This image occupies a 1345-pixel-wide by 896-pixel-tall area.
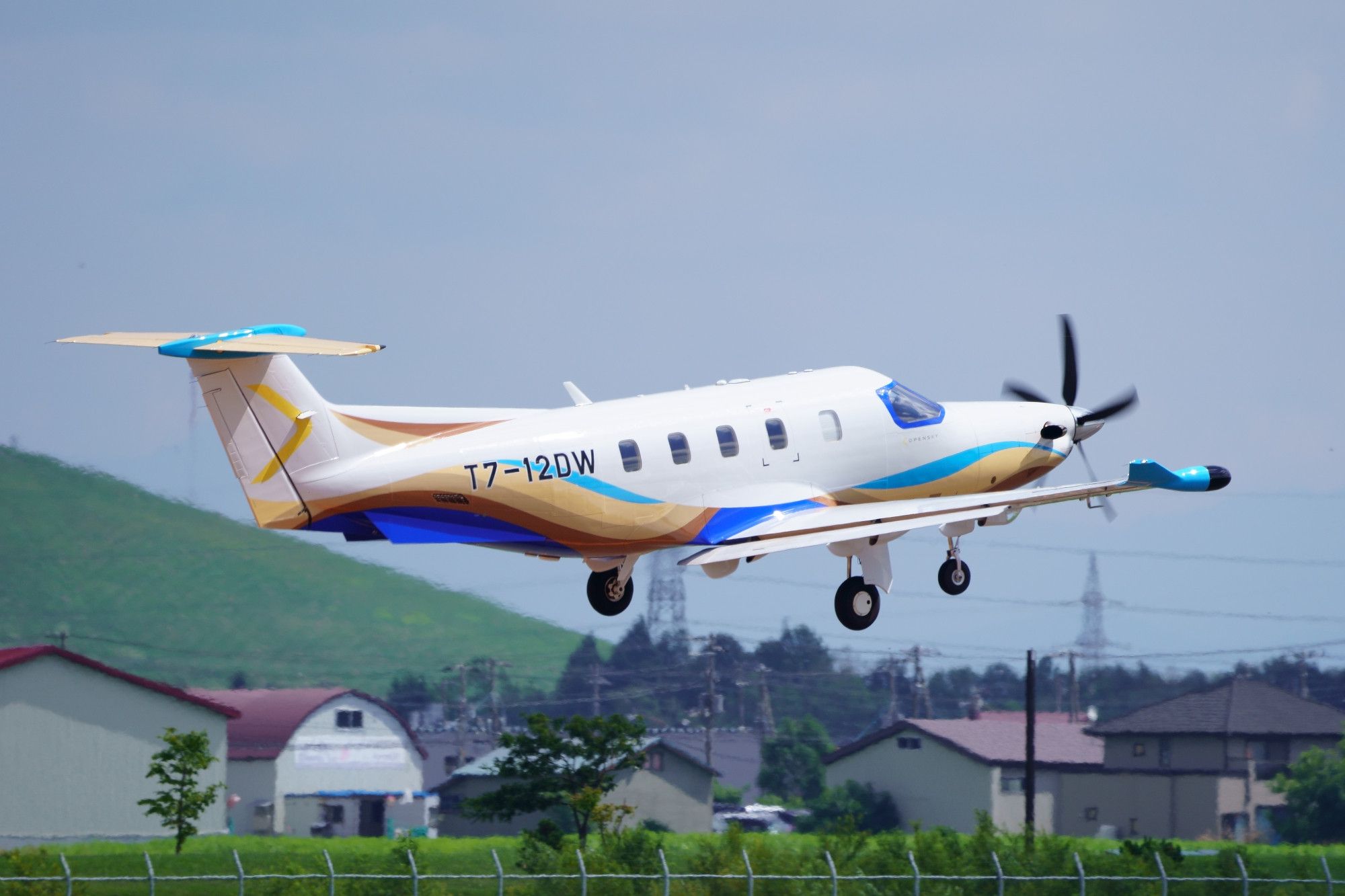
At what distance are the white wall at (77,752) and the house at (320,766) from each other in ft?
50.7

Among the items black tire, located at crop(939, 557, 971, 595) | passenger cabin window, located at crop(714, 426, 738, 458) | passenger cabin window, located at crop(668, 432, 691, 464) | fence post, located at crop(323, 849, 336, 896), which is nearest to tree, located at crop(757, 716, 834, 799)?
fence post, located at crop(323, 849, 336, 896)

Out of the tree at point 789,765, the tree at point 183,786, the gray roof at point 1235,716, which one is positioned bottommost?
the tree at point 789,765

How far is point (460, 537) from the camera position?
35.5m

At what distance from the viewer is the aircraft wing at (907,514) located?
125ft

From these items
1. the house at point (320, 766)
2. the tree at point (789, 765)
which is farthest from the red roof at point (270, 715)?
the tree at point (789, 765)

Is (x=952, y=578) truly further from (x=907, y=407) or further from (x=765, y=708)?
(x=765, y=708)

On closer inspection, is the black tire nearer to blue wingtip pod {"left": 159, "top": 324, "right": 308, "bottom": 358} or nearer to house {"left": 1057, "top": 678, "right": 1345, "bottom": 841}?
blue wingtip pod {"left": 159, "top": 324, "right": 308, "bottom": 358}

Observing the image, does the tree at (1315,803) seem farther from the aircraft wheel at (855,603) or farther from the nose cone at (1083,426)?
the aircraft wheel at (855,603)

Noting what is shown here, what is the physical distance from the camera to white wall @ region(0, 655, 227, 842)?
89.9 meters

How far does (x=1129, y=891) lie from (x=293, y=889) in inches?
927

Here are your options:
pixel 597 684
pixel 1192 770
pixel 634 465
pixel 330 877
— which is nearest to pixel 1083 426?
pixel 634 465

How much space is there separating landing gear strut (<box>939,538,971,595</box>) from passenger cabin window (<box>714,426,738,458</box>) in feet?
22.2

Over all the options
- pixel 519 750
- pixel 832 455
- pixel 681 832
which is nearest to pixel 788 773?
pixel 681 832

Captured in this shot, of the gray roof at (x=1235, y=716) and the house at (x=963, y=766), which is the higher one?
the gray roof at (x=1235, y=716)
